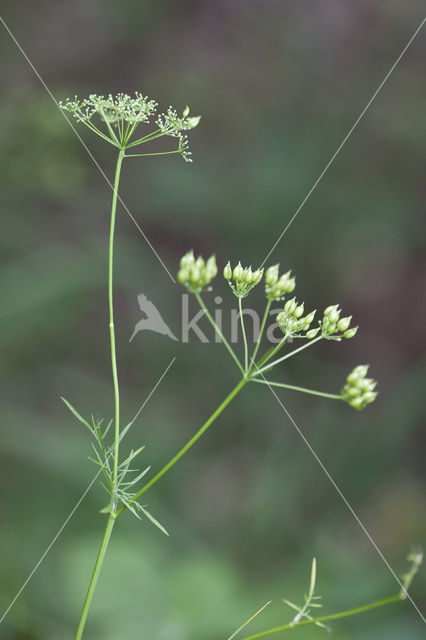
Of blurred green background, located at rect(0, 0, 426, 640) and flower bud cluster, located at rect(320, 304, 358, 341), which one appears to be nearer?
flower bud cluster, located at rect(320, 304, 358, 341)

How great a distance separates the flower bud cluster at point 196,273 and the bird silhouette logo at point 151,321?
292cm

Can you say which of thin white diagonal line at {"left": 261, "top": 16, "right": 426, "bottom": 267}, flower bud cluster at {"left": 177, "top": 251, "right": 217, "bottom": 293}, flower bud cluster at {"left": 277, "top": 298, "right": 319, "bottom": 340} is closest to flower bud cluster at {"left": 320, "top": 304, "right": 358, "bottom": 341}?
flower bud cluster at {"left": 277, "top": 298, "right": 319, "bottom": 340}

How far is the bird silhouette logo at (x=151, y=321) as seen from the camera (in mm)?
3953

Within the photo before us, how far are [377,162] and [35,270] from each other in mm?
2706

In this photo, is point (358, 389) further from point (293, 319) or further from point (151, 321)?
point (151, 321)

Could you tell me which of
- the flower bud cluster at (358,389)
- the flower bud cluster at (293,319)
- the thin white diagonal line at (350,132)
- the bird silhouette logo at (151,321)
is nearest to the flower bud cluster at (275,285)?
the flower bud cluster at (293,319)

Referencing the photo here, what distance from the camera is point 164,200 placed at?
14.6 feet

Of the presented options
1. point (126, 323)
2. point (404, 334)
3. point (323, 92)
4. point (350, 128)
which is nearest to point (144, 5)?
point (323, 92)

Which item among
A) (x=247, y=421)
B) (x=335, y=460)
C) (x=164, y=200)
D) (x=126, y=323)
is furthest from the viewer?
(x=126, y=323)

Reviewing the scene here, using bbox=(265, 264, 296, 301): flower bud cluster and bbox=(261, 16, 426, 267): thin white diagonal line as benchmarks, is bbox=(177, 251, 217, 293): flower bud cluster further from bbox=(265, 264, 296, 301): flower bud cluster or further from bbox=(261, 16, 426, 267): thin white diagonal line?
bbox=(261, 16, 426, 267): thin white diagonal line

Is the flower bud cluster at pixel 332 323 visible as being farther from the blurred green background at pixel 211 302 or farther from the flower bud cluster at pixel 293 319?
the blurred green background at pixel 211 302

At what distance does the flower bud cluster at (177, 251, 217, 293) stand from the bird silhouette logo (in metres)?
2.92

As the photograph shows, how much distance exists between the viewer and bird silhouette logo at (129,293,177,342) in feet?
13.0

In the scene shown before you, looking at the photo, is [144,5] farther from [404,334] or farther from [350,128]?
[404,334]
